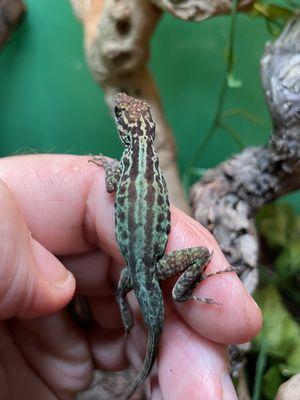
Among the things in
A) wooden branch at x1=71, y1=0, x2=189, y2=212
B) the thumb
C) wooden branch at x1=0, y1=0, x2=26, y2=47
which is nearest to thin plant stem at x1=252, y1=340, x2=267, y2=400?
wooden branch at x1=71, y1=0, x2=189, y2=212

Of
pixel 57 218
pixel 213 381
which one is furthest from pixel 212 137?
pixel 213 381

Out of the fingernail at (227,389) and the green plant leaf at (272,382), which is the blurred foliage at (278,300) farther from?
the fingernail at (227,389)

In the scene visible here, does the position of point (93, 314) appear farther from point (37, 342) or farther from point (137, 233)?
point (137, 233)

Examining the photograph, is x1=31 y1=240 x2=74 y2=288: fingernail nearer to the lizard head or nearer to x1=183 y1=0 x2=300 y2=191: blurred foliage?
the lizard head

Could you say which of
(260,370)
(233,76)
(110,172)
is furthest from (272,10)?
(260,370)

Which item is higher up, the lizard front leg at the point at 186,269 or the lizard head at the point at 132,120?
the lizard head at the point at 132,120

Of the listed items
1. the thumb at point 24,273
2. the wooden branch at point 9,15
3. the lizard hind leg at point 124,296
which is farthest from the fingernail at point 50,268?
the wooden branch at point 9,15
